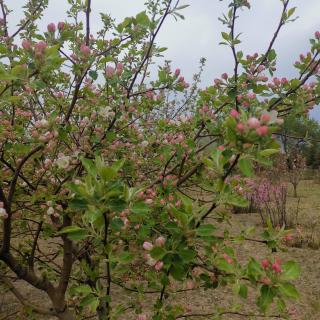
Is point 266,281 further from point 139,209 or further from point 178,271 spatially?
point 139,209

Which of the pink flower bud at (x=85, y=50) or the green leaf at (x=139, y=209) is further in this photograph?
the pink flower bud at (x=85, y=50)

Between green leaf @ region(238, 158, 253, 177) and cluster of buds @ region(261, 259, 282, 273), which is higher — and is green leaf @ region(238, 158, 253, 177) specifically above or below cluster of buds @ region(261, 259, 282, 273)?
above

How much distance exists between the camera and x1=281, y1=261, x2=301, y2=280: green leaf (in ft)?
4.16

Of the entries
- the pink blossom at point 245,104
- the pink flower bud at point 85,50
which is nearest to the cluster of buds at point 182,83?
the pink blossom at point 245,104

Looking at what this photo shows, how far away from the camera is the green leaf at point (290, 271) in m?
1.27

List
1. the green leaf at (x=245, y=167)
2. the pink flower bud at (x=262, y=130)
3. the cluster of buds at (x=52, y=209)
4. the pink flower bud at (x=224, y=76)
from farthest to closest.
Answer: the pink flower bud at (x=224, y=76)
the cluster of buds at (x=52, y=209)
the green leaf at (x=245, y=167)
the pink flower bud at (x=262, y=130)

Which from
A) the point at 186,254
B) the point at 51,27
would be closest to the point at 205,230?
the point at 186,254

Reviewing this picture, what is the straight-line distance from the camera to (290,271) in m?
1.28

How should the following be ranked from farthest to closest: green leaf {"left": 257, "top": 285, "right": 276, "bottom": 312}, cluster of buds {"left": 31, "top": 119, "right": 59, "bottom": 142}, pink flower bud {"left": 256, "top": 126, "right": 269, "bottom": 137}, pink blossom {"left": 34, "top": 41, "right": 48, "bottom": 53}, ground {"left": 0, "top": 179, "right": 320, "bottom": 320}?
ground {"left": 0, "top": 179, "right": 320, "bottom": 320}
cluster of buds {"left": 31, "top": 119, "right": 59, "bottom": 142}
pink blossom {"left": 34, "top": 41, "right": 48, "bottom": 53}
green leaf {"left": 257, "top": 285, "right": 276, "bottom": 312}
pink flower bud {"left": 256, "top": 126, "right": 269, "bottom": 137}

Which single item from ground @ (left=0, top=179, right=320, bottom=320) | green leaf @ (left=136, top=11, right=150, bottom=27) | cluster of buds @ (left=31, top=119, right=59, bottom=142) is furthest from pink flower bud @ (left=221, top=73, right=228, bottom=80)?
ground @ (left=0, top=179, right=320, bottom=320)

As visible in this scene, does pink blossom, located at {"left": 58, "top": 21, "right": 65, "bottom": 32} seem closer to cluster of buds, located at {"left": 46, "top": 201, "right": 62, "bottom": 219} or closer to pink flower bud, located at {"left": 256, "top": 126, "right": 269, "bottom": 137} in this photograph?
cluster of buds, located at {"left": 46, "top": 201, "right": 62, "bottom": 219}

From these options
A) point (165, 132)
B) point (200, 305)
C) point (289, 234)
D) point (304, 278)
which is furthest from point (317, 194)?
point (289, 234)

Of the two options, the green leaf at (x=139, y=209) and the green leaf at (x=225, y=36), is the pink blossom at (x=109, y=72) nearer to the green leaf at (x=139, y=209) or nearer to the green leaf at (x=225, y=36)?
the green leaf at (x=225, y=36)

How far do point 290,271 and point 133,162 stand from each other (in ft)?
5.46
